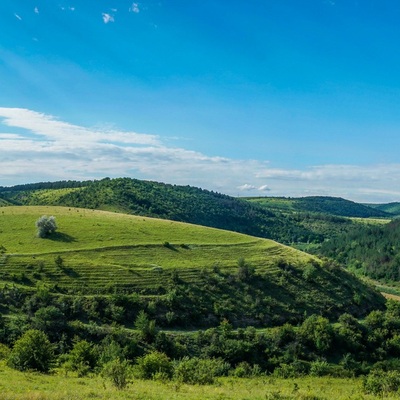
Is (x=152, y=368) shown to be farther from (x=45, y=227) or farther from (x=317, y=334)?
(x=45, y=227)

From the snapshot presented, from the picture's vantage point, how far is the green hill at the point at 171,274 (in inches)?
3027

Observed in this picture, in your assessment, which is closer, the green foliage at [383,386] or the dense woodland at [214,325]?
the green foliage at [383,386]

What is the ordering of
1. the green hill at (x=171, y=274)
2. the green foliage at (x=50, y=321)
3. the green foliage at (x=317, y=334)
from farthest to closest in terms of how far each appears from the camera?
the green hill at (x=171, y=274) < the green foliage at (x=317, y=334) < the green foliage at (x=50, y=321)

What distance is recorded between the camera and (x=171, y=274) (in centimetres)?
8744

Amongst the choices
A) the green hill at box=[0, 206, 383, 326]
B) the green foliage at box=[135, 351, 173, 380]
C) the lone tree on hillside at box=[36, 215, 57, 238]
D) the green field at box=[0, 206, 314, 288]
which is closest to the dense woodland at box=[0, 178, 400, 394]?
the green foliage at box=[135, 351, 173, 380]

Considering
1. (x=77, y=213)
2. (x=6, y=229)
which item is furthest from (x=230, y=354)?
(x=77, y=213)

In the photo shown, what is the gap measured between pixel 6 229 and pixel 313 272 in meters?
80.7

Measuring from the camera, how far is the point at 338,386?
57.8 m

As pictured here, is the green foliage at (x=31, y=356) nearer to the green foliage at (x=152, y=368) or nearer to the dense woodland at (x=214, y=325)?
the dense woodland at (x=214, y=325)

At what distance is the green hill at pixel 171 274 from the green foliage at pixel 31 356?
27.6 m

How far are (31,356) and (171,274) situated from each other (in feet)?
156

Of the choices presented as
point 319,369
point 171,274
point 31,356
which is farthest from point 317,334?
point 31,356

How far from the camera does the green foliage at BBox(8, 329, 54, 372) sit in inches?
1592

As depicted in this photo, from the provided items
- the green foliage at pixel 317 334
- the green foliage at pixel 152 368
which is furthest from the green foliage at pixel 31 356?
the green foliage at pixel 317 334
